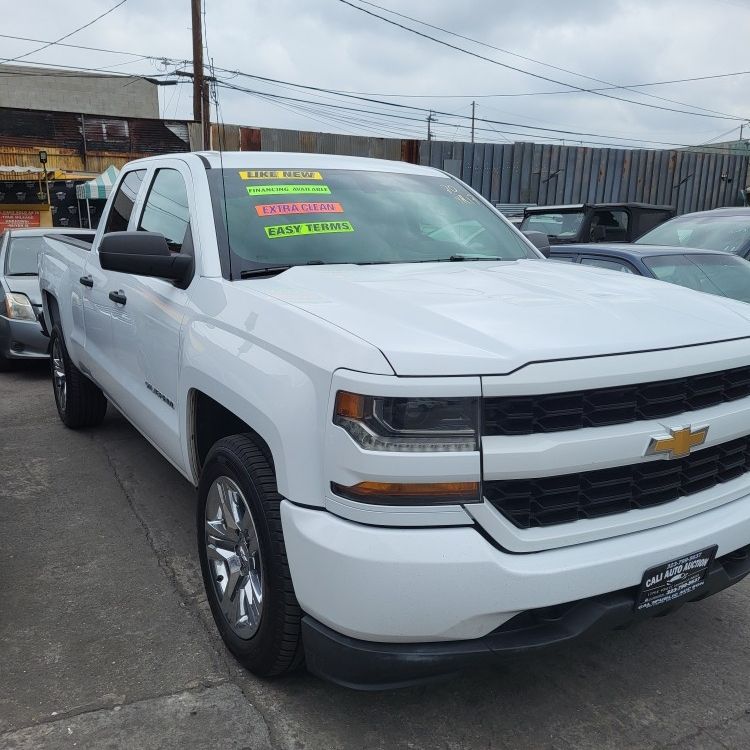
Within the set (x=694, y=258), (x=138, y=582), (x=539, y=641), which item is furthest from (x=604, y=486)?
(x=694, y=258)

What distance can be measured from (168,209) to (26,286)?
17.3 feet

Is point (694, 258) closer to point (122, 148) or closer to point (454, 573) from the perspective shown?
point (454, 573)

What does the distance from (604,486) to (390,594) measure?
703 mm

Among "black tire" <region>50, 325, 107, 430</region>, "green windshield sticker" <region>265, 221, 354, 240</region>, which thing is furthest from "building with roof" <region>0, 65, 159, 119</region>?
"green windshield sticker" <region>265, 221, 354, 240</region>

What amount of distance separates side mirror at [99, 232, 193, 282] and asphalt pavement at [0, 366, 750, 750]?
4.72 feet

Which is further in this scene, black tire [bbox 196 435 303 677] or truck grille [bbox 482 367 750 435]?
black tire [bbox 196 435 303 677]

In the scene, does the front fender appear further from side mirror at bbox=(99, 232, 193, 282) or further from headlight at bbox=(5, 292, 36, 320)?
headlight at bbox=(5, 292, 36, 320)

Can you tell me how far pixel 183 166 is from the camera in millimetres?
3527

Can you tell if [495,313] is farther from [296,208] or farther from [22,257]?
[22,257]

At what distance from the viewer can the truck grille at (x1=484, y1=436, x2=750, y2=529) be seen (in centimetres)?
197

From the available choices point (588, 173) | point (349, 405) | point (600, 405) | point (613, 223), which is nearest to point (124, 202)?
point (349, 405)

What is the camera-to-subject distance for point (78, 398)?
5.50 metres

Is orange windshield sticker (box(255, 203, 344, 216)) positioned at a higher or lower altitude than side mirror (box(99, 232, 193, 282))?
higher

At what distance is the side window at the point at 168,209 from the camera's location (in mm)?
3371
